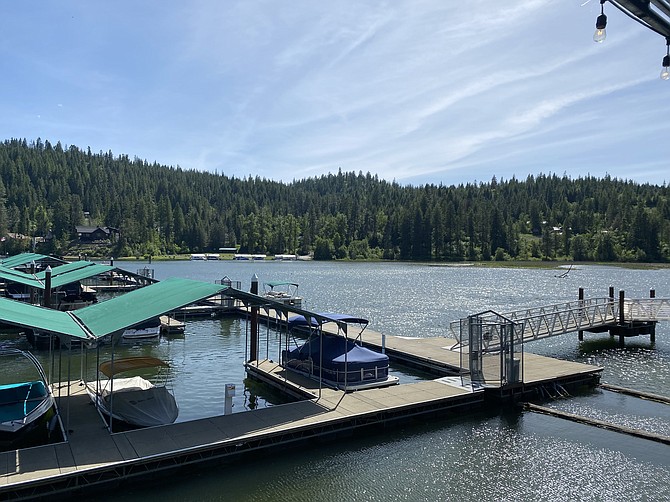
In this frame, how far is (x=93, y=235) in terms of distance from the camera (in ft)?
549

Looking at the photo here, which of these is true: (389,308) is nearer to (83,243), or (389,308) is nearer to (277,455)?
(277,455)

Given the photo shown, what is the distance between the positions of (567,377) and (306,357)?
10.7 metres

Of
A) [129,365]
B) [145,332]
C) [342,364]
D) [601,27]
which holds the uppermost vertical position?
[601,27]

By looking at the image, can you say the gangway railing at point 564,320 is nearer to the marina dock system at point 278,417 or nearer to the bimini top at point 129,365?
the marina dock system at point 278,417

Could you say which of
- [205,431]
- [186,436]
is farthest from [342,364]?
[186,436]

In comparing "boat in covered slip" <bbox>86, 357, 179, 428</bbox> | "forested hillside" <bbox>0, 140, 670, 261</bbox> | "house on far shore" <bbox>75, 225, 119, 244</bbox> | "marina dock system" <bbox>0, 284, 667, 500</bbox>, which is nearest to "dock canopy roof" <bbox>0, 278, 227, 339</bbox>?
"boat in covered slip" <bbox>86, 357, 179, 428</bbox>

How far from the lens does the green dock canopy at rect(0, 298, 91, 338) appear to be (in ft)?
48.3

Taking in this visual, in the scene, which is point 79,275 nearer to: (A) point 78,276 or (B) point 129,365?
(A) point 78,276

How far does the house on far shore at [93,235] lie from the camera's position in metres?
166

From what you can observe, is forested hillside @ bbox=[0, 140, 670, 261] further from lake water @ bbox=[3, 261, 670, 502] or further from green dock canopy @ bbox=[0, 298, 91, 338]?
green dock canopy @ bbox=[0, 298, 91, 338]

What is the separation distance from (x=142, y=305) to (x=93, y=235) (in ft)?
542

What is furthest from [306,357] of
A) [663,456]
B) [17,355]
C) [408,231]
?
[408,231]

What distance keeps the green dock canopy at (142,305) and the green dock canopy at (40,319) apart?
17.0 inches

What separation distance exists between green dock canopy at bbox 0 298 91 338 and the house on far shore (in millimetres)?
160462
